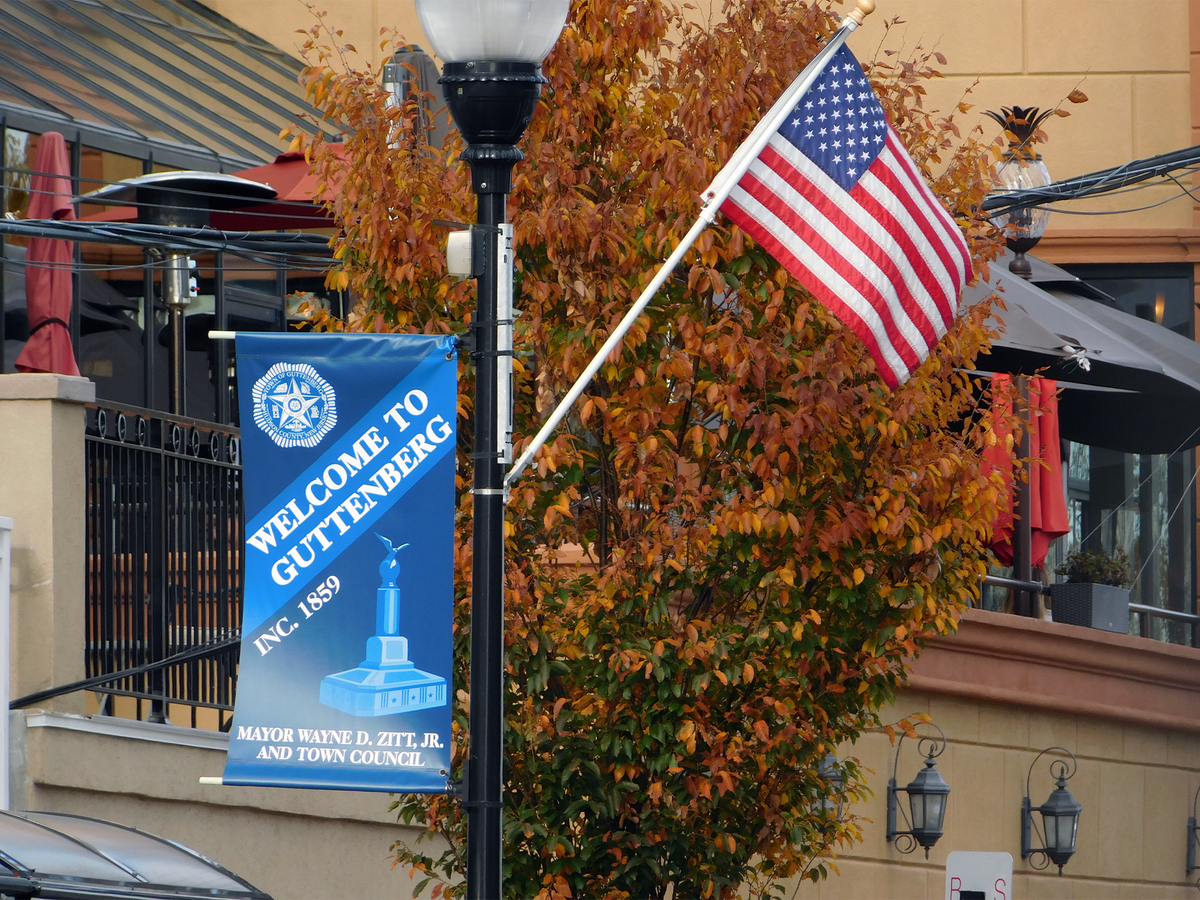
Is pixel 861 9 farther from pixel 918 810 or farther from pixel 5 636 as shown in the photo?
pixel 918 810

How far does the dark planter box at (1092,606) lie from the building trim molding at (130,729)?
25.0 ft

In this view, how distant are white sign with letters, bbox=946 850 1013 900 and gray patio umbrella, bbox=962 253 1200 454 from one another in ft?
11.1

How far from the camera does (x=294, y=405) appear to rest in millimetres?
6305

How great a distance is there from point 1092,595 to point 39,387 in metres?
9.05

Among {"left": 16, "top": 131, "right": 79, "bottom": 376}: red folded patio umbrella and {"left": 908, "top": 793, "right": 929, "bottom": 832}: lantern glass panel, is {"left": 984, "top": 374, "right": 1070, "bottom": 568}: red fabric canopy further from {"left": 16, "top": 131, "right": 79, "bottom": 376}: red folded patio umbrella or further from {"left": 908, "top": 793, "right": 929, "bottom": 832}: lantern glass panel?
{"left": 16, "top": 131, "right": 79, "bottom": 376}: red folded patio umbrella

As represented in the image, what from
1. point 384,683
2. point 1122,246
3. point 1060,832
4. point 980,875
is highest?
point 1122,246

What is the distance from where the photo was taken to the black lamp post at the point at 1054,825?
13.7 metres

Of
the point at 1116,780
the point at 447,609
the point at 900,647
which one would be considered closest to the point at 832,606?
the point at 900,647

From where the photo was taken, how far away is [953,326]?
8172 mm

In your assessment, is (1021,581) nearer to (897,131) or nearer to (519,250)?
(897,131)

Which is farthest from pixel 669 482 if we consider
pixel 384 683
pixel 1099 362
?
pixel 1099 362

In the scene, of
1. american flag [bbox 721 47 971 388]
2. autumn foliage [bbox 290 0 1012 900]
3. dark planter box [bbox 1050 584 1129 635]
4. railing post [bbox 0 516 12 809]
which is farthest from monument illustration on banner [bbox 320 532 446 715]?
dark planter box [bbox 1050 584 1129 635]

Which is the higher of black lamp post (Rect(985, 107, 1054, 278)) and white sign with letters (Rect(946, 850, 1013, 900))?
black lamp post (Rect(985, 107, 1054, 278))

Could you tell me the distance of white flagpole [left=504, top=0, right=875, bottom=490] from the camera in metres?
6.69
